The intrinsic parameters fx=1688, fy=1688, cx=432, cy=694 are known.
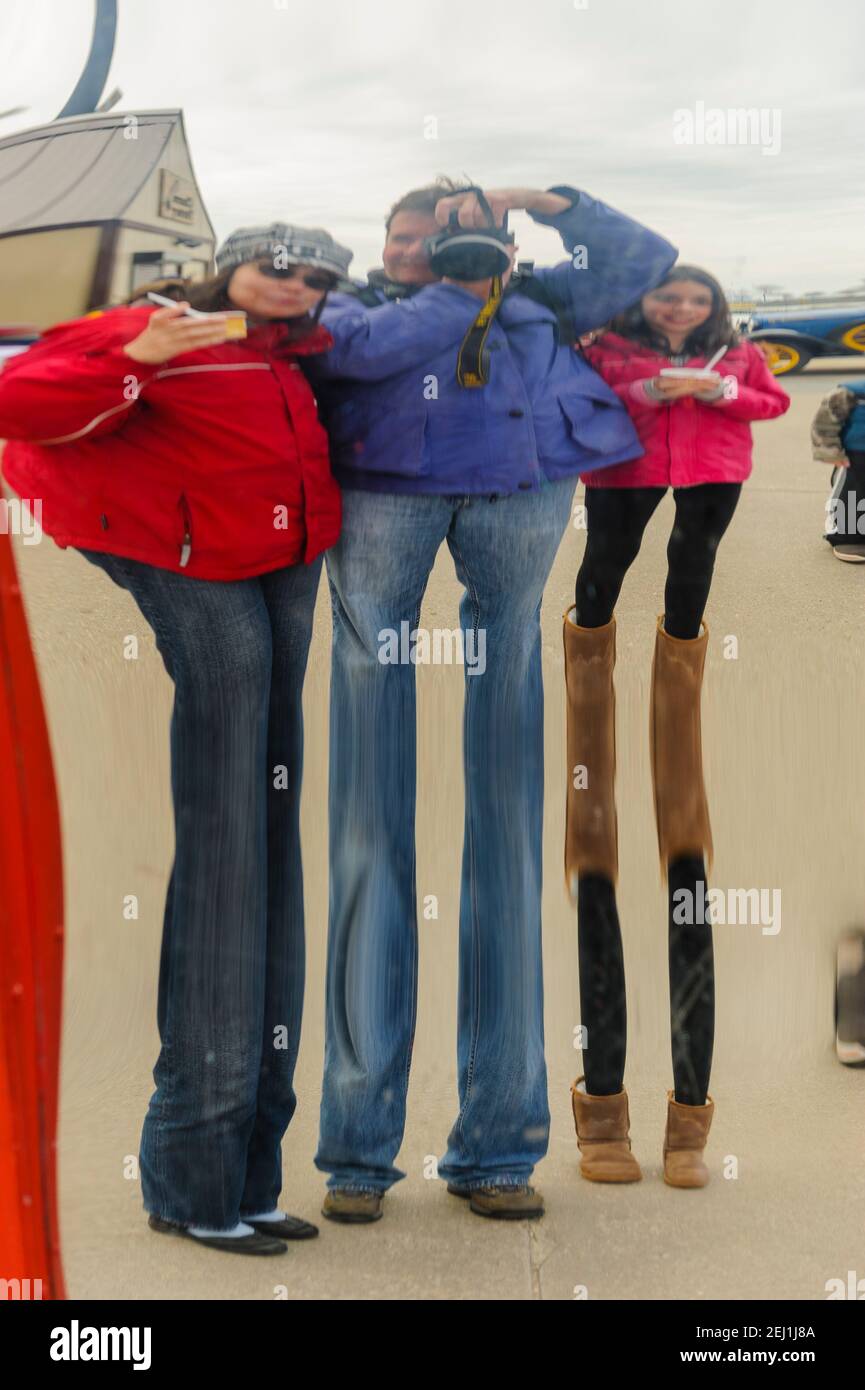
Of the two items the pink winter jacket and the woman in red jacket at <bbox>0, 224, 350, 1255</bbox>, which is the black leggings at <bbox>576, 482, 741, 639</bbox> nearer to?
the pink winter jacket

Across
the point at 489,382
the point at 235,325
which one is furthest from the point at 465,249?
the point at 235,325

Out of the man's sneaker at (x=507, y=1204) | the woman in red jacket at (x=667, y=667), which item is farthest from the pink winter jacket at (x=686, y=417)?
the man's sneaker at (x=507, y=1204)

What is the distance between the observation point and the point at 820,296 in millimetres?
2637

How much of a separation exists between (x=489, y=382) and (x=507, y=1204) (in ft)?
4.24

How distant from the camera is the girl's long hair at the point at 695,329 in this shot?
2.56 meters

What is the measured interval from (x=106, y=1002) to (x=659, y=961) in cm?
92

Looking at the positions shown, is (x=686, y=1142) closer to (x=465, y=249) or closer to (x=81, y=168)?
(x=465, y=249)

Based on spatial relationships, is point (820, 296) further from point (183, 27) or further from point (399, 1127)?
point (399, 1127)

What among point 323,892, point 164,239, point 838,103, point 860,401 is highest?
point 838,103

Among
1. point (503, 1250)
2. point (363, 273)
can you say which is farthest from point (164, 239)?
point (503, 1250)

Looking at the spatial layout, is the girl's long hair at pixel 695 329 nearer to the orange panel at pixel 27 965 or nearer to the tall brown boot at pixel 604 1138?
the orange panel at pixel 27 965

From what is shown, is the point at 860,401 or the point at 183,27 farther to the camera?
the point at 860,401

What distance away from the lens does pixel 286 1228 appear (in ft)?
8.82

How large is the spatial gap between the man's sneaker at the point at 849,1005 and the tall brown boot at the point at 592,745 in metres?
0.48
